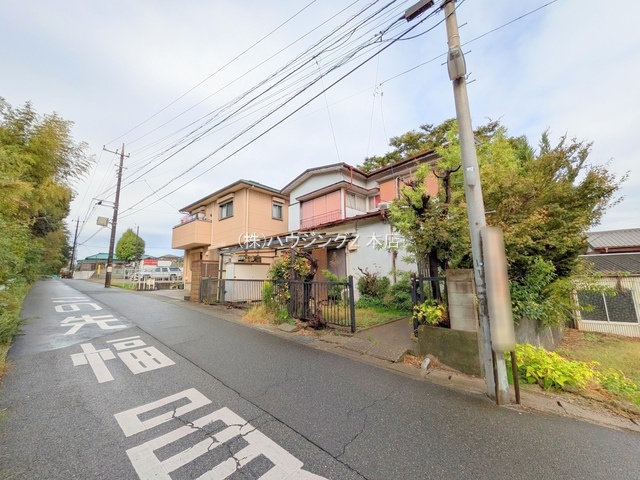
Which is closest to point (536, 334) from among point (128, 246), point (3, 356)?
point (3, 356)

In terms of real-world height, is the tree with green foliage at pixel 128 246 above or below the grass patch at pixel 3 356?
above

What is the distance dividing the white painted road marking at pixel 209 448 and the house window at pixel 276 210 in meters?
13.7

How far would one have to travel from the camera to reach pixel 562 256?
5.82 meters

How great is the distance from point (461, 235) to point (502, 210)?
1.71 meters

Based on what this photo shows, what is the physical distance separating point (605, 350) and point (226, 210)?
17.0 meters

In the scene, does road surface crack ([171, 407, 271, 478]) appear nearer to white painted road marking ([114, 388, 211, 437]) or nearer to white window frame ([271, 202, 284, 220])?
white painted road marking ([114, 388, 211, 437])

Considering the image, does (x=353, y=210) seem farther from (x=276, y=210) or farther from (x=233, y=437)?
(x=233, y=437)

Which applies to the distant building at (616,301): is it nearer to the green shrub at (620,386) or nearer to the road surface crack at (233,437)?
the green shrub at (620,386)

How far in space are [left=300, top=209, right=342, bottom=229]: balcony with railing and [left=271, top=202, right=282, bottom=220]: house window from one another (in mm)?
2104

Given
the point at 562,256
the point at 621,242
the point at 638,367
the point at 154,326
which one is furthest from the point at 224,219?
the point at 621,242

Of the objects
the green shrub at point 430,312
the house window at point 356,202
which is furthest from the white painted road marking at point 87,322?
the house window at point 356,202

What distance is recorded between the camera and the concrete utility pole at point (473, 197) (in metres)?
3.08

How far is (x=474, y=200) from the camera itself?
332 centimetres

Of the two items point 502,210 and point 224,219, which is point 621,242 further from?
point 224,219
